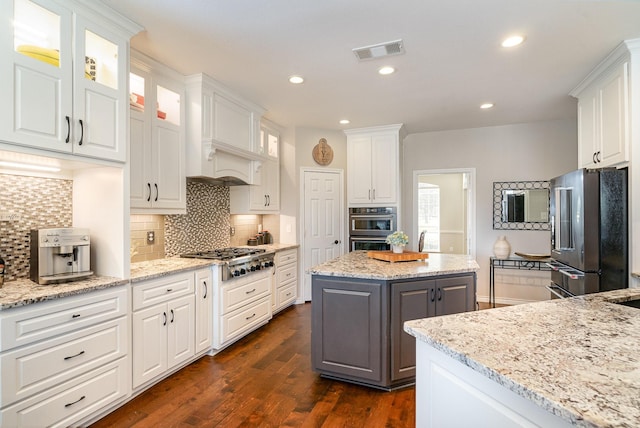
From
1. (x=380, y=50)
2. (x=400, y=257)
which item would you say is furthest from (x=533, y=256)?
(x=380, y=50)

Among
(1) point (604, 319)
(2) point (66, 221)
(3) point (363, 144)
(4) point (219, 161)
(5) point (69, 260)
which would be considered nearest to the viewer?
(1) point (604, 319)

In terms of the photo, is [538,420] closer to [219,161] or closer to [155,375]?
[155,375]

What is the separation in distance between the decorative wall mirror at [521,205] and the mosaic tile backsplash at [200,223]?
3.99 meters

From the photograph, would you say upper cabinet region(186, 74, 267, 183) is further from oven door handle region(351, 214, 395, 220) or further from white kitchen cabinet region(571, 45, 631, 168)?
white kitchen cabinet region(571, 45, 631, 168)

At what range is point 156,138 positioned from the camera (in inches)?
113

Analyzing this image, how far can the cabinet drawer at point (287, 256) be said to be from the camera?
4.37 meters

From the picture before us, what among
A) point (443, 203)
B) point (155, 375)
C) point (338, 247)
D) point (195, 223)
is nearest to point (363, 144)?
point (338, 247)


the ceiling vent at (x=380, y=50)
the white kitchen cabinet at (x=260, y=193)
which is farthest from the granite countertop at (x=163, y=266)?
the ceiling vent at (x=380, y=50)

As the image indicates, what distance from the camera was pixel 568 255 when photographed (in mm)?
2955

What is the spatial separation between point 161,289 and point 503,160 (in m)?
4.87

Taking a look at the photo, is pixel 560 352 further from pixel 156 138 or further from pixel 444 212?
pixel 444 212

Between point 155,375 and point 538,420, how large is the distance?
2.58 metres

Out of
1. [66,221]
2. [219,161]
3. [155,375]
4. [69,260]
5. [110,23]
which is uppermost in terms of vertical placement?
[110,23]

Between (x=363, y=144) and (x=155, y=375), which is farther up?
(x=363, y=144)
